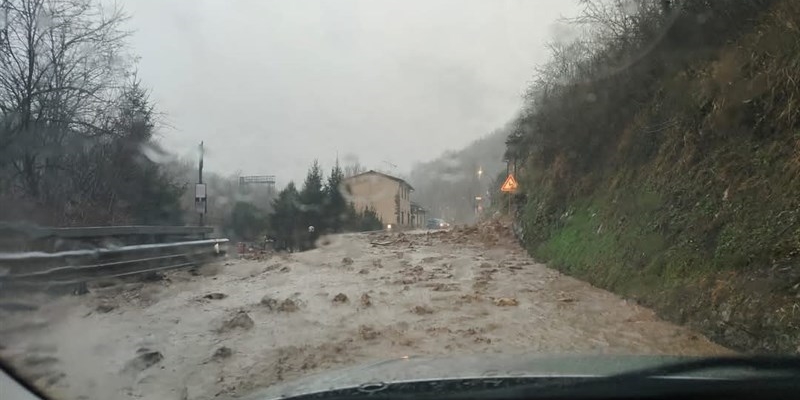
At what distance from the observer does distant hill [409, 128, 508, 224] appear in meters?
36.3

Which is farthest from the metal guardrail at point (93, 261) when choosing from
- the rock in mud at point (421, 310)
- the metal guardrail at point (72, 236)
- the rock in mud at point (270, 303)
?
the rock in mud at point (421, 310)

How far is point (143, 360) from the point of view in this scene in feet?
23.1

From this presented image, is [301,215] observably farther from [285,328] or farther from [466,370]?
[466,370]

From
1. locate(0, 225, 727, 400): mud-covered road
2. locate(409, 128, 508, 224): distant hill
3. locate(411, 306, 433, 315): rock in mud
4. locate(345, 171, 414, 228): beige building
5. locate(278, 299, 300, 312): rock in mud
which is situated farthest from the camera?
locate(409, 128, 508, 224): distant hill

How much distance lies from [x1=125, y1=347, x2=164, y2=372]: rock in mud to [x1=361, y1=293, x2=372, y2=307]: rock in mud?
4.43m

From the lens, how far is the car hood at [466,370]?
3.53m

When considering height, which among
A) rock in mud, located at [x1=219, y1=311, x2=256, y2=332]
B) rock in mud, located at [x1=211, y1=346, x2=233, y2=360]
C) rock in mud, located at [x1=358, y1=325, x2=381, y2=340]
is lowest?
rock in mud, located at [x1=211, y1=346, x2=233, y2=360]

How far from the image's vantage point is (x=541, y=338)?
8.29m

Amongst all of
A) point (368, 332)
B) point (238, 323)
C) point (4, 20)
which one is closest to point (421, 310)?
point (368, 332)

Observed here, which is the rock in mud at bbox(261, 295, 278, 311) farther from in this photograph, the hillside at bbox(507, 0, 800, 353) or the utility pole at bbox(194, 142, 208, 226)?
the utility pole at bbox(194, 142, 208, 226)

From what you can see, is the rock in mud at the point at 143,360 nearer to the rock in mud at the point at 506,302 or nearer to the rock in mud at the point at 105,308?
the rock in mud at the point at 105,308

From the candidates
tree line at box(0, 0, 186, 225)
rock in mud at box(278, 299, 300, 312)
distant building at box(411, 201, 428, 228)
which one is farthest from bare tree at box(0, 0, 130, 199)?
distant building at box(411, 201, 428, 228)

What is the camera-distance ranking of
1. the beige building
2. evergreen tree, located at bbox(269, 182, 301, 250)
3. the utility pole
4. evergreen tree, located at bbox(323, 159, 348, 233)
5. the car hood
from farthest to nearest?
the beige building
evergreen tree, located at bbox(323, 159, 348, 233)
evergreen tree, located at bbox(269, 182, 301, 250)
the utility pole
the car hood

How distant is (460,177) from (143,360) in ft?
115
